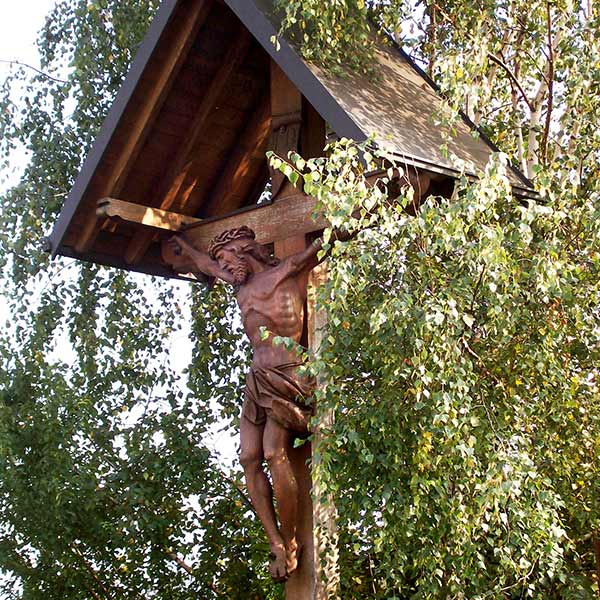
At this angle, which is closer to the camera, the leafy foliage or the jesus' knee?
the leafy foliage

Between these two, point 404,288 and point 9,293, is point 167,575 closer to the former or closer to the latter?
point 9,293

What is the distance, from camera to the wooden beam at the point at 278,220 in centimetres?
663

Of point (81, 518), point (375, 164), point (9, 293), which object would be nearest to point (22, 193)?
point (9, 293)

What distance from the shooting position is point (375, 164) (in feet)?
18.6

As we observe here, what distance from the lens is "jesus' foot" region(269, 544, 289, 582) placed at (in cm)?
615

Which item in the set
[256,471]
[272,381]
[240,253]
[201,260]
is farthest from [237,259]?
[256,471]

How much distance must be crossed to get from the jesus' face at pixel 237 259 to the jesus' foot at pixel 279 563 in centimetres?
138

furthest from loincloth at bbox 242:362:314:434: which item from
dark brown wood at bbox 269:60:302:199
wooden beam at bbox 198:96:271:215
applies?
wooden beam at bbox 198:96:271:215

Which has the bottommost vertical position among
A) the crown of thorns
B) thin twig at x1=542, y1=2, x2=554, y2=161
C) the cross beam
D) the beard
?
the beard

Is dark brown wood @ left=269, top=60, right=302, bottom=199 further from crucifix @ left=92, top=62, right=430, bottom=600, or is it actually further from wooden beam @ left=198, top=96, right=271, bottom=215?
wooden beam @ left=198, top=96, right=271, bottom=215

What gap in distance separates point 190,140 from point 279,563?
249 cm

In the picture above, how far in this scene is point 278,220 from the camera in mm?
6758

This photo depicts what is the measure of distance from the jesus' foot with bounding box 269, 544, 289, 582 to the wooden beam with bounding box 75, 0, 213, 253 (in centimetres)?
212

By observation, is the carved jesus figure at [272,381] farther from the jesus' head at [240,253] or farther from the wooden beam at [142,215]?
the wooden beam at [142,215]
